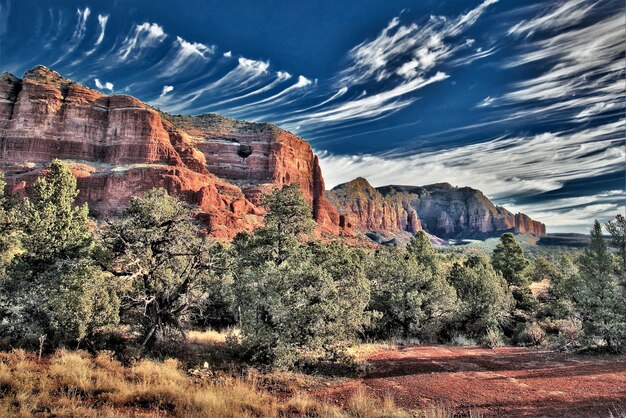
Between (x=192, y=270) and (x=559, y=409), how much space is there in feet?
42.7

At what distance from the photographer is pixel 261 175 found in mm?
139500

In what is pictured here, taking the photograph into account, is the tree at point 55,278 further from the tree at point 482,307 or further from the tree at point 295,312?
the tree at point 482,307

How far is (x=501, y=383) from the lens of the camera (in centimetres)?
1207

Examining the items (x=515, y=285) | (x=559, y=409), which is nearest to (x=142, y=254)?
(x=559, y=409)

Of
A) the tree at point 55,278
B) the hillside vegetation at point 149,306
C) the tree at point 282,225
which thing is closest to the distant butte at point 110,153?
the tree at point 282,225

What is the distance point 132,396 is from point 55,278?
6.53 meters

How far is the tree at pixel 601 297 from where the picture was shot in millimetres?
17328

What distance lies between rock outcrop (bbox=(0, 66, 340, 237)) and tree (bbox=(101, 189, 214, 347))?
212 ft

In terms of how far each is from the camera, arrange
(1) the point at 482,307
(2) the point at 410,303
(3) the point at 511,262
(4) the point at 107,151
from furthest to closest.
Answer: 1. (4) the point at 107,151
2. (3) the point at 511,262
3. (1) the point at 482,307
4. (2) the point at 410,303

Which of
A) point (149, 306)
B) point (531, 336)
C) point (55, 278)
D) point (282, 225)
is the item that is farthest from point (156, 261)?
point (531, 336)

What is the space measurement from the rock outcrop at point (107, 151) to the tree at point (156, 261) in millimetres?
64542

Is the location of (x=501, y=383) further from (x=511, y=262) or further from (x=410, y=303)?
(x=511, y=262)

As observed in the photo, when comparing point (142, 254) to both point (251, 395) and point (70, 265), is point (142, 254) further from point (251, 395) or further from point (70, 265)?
point (251, 395)

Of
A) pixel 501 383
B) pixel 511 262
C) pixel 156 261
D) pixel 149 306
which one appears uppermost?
pixel 156 261
